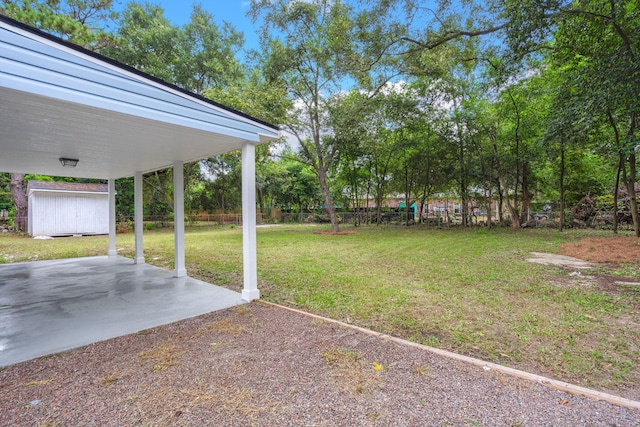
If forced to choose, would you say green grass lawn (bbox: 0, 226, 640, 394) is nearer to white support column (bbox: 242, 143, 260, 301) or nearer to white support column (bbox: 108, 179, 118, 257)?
white support column (bbox: 242, 143, 260, 301)

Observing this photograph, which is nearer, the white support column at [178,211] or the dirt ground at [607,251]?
the white support column at [178,211]

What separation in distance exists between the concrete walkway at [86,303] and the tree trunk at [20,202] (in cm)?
1099

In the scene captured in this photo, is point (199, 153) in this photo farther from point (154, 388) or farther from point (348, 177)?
point (348, 177)

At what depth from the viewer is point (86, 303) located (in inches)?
153

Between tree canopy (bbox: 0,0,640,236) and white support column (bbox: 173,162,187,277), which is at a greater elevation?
tree canopy (bbox: 0,0,640,236)

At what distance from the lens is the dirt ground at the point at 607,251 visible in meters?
6.11

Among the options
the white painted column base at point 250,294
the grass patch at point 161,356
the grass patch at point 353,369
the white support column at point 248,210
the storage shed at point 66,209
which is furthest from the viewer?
the storage shed at point 66,209

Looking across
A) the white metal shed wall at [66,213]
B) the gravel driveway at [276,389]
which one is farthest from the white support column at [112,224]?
the white metal shed wall at [66,213]

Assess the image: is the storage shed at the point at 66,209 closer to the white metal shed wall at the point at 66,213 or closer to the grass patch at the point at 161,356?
the white metal shed wall at the point at 66,213

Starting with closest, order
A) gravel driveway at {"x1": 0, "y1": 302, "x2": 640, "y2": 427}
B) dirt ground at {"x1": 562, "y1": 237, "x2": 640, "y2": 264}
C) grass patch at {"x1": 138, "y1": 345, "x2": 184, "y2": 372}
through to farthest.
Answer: gravel driveway at {"x1": 0, "y1": 302, "x2": 640, "y2": 427}
grass patch at {"x1": 138, "y1": 345, "x2": 184, "y2": 372}
dirt ground at {"x1": 562, "y1": 237, "x2": 640, "y2": 264}

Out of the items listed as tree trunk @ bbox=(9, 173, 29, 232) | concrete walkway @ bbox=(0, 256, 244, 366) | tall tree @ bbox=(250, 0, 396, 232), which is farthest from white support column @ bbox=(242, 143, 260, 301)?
tree trunk @ bbox=(9, 173, 29, 232)

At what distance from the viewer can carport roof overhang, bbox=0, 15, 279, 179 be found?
2012 millimetres

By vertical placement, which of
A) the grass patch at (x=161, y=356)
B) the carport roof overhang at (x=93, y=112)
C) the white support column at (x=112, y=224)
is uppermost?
the carport roof overhang at (x=93, y=112)

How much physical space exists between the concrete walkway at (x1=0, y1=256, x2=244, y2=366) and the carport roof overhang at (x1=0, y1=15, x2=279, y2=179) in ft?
6.83
